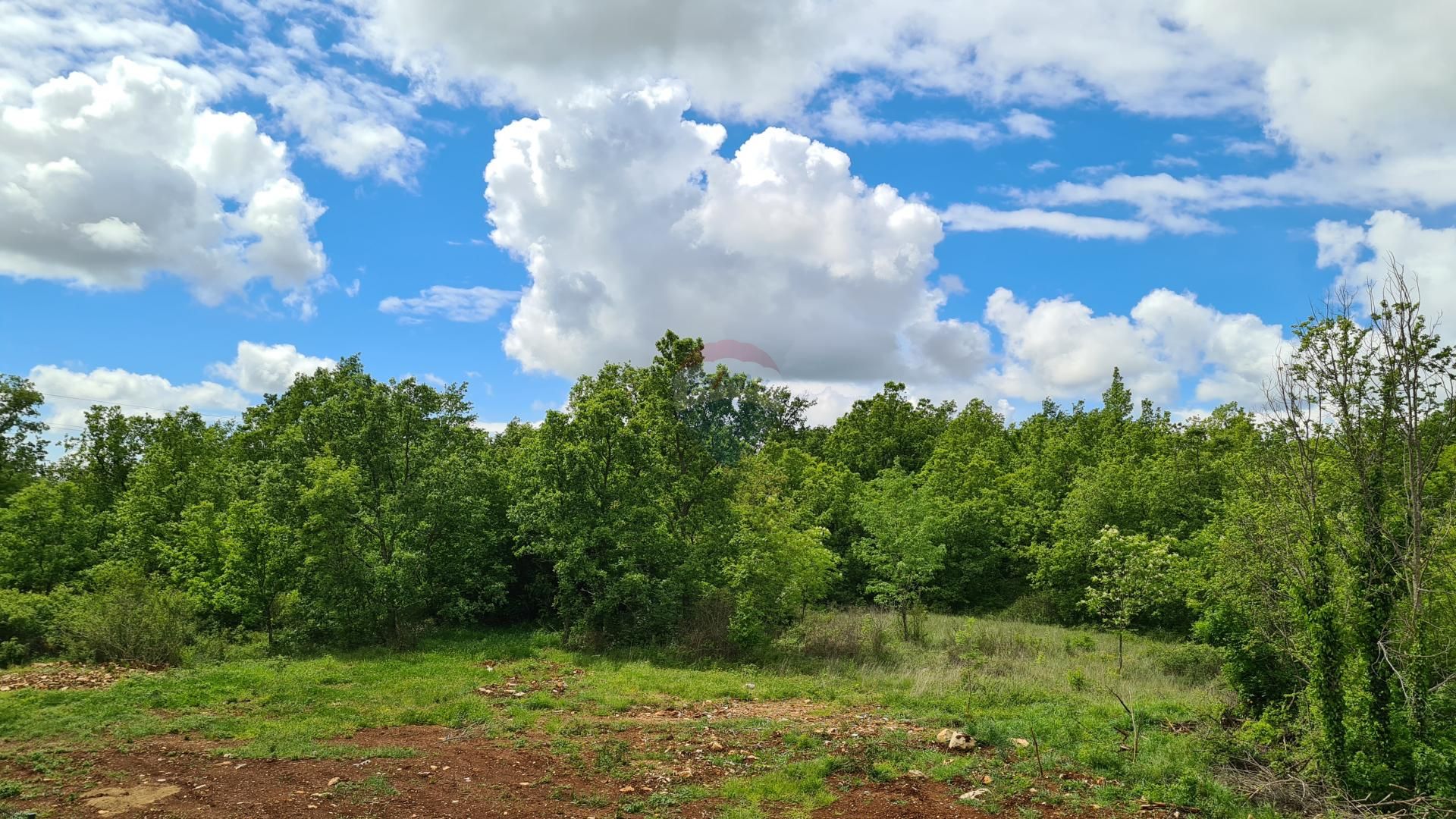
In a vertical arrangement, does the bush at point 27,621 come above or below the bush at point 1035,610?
above

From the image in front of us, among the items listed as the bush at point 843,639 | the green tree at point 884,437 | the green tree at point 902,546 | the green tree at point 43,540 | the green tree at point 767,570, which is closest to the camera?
the green tree at point 767,570

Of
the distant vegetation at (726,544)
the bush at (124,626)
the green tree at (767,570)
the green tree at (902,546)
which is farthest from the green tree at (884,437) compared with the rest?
the bush at (124,626)

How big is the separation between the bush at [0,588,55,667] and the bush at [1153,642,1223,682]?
1180 inches

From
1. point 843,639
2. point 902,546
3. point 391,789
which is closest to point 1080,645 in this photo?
point 902,546

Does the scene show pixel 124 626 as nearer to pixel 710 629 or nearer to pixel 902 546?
pixel 710 629

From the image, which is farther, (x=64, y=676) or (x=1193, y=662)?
(x=1193, y=662)

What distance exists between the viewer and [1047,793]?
10195 mm

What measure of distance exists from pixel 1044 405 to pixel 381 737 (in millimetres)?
69877

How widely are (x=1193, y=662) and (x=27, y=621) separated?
3184cm

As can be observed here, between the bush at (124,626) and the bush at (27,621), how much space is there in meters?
0.69

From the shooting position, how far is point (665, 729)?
1340 centimetres

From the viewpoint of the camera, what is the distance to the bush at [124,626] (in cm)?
1788

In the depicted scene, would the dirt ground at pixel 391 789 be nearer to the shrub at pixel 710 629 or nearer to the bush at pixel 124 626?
the bush at pixel 124 626

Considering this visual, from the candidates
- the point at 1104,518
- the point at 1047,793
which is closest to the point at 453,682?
the point at 1047,793
